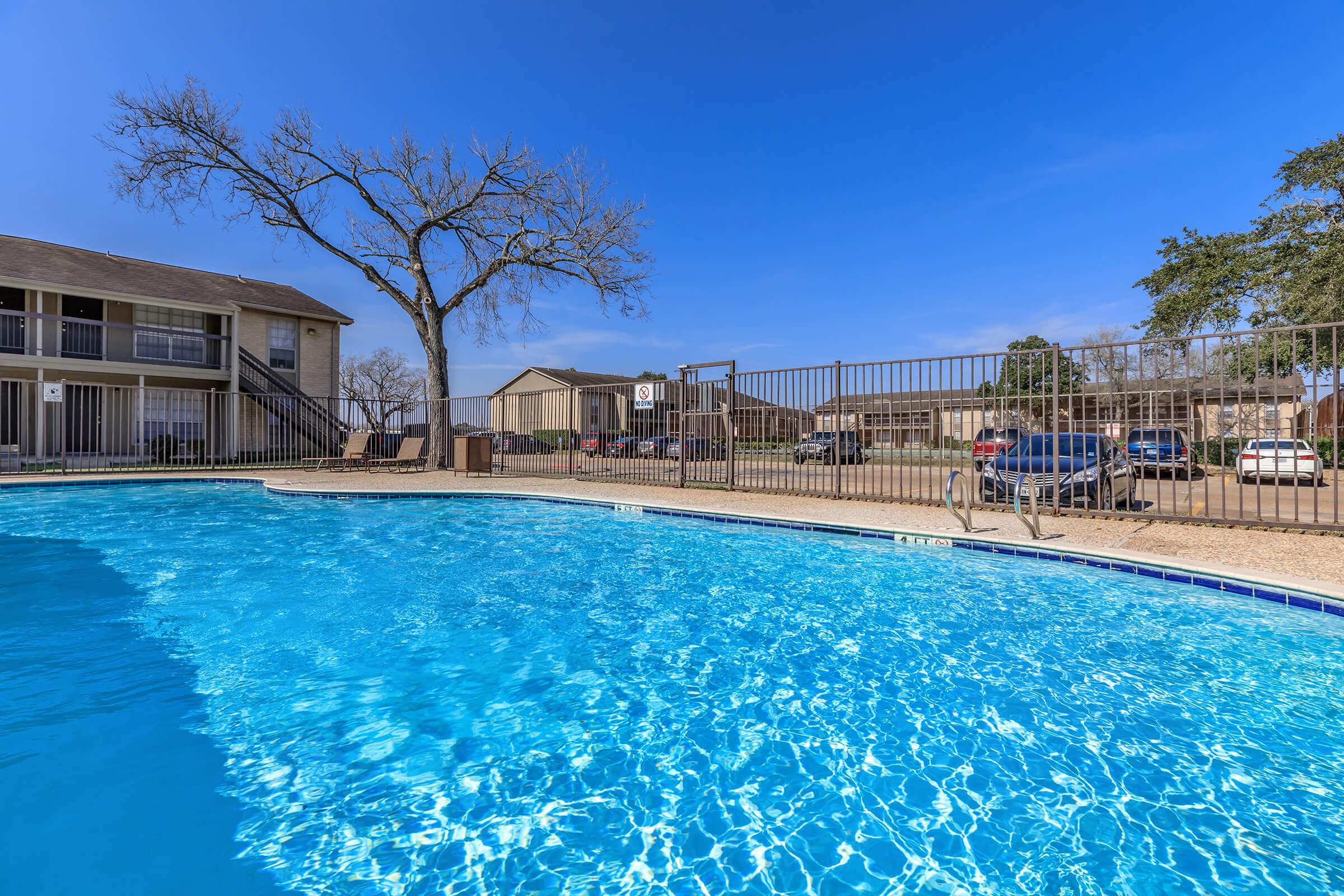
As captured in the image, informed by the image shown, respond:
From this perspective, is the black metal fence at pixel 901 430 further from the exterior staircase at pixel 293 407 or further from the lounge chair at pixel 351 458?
the lounge chair at pixel 351 458

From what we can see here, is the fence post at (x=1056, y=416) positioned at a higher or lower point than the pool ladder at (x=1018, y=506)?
higher

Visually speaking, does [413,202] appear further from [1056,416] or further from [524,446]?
[1056,416]

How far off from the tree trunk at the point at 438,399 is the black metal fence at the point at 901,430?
0.24 ft

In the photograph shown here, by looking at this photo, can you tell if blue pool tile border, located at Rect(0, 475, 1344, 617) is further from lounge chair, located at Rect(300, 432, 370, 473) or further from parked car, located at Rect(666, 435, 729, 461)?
parked car, located at Rect(666, 435, 729, 461)

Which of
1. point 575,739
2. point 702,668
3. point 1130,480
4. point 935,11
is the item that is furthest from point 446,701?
point 935,11

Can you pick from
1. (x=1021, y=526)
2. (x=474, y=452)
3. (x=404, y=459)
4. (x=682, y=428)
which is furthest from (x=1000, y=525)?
(x=404, y=459)

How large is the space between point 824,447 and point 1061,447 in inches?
156

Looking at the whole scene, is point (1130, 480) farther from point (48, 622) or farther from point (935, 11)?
point (48, 622)

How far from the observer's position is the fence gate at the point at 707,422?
1212cm

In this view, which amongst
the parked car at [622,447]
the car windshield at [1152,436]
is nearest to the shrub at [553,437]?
the parked car at [622,447]

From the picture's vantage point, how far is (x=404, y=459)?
56.8 feet

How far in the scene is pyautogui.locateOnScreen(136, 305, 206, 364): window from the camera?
65.1 feet

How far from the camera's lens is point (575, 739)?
9.68 ft

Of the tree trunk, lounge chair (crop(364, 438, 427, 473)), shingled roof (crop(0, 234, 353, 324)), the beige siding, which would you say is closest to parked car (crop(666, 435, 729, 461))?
lounge chair (crop(364, 438, 427, 473))
